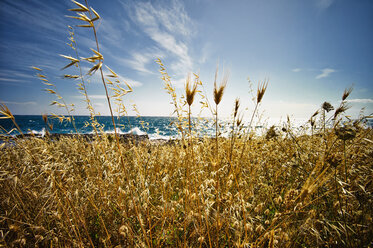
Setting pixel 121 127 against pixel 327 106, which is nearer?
A: pixel 327 106

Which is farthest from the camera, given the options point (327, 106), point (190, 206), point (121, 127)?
point (121, 127)

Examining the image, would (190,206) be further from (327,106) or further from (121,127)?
(327,106)

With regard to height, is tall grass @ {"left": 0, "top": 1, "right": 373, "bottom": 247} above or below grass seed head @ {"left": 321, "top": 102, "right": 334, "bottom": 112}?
below

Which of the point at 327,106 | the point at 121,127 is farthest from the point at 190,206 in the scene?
the point at 327,106

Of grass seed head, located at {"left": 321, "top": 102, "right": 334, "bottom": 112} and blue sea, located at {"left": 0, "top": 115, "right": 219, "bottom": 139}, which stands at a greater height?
grass seed head, located at {"left": 321, "top": 102, "right": 334, "bottom": 112}

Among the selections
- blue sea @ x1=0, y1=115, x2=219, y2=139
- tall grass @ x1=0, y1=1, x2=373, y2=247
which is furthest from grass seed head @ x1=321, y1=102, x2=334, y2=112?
blue sea @ x1=0, y1=115, x2=219, y2=139

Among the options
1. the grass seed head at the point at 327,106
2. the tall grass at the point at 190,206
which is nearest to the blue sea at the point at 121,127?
the tall grass at the point at 190,206

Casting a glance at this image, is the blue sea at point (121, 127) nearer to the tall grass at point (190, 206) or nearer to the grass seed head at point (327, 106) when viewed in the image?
the tall grass at point (190, 206)

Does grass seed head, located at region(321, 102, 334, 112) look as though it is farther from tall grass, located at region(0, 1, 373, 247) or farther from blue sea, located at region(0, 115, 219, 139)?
blue sea, located at region(0, 115, 219, 139)

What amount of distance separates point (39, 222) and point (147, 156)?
4.93ft

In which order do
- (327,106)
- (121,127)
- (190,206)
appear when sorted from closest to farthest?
(190,206), (327,106), (121,127)

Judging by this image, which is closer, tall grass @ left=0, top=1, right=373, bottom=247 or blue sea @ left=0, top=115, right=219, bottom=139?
tall grass @ left=0, top=1, right=373, bottom=247

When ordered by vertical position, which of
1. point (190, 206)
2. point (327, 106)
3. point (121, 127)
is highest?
point (327, 106)

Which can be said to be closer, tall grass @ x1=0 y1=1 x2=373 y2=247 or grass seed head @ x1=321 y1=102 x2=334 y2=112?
tall grass @ x1=0 y1=1 x2=373 y2=247
